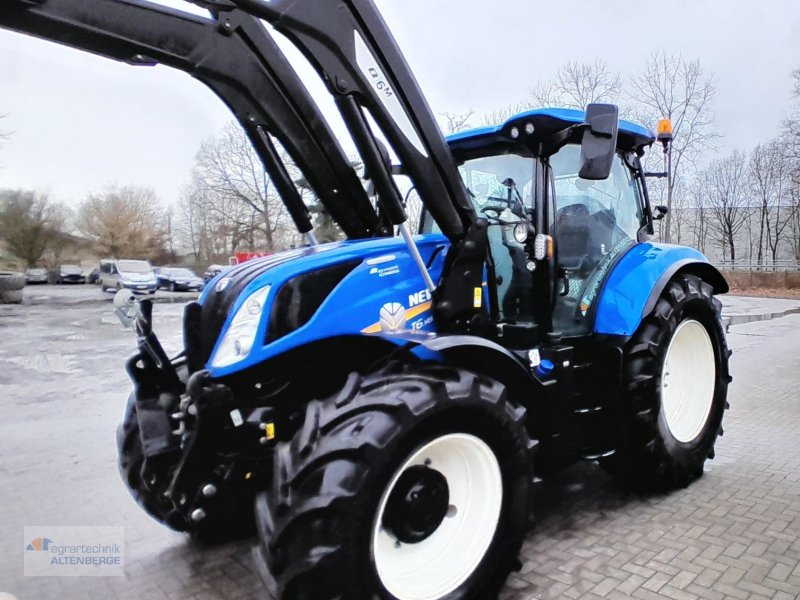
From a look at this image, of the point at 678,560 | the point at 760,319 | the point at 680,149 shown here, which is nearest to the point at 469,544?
the point at 678,560

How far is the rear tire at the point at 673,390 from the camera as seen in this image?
12.2 feet

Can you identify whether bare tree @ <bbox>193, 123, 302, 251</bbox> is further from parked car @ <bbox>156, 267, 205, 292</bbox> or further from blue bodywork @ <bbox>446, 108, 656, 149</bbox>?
blue bodywork @ <bbox>446, 108, 656, 149</bbox>

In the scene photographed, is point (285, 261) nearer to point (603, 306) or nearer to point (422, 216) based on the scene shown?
point (422, 216)

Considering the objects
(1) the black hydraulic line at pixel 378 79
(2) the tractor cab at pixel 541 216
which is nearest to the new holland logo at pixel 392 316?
(1) the black hydraulic line at pixel 378 79

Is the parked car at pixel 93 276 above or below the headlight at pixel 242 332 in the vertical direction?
below

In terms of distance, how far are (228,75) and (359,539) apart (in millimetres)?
2157

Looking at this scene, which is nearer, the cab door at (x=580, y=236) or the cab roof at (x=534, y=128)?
the cab roof at (x=534, y=128)

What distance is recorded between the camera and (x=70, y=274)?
3803 centimetres

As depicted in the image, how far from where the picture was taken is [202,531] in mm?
3467

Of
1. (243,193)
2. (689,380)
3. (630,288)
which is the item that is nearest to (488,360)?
(630,288)

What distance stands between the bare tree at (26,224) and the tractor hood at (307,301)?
28627 millimetres

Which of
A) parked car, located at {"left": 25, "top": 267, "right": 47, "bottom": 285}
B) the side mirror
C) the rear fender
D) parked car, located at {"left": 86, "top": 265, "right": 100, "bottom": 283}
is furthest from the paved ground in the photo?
parked car, located at {"left": 86, "top": 265, "right": 100, "bottom": 283}

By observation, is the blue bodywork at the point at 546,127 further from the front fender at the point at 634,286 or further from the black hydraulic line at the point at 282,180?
the black hydraulic line at the point at 282,180

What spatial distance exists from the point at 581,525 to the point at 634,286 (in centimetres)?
150
